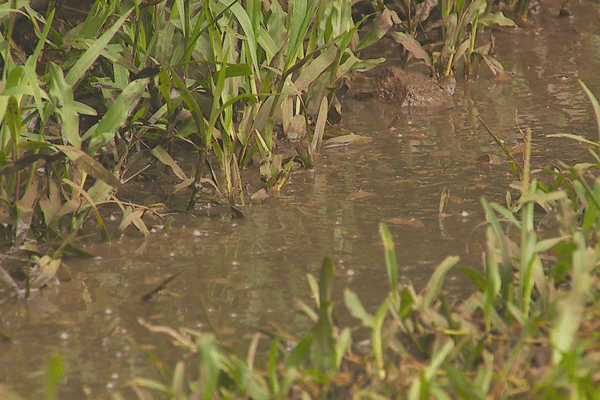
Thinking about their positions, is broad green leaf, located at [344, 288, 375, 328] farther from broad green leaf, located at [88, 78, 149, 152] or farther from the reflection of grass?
broad green leaf, located at [88, 78, 149, 152]

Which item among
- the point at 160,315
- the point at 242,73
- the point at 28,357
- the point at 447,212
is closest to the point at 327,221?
the point at 447,212

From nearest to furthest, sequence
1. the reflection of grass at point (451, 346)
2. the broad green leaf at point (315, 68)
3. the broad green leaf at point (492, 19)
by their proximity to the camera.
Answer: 1. the reflection of grass at point (451, 346)
2. the broad green leaf at point (315, 68)
3. the broad green leaf at point (492, 19)

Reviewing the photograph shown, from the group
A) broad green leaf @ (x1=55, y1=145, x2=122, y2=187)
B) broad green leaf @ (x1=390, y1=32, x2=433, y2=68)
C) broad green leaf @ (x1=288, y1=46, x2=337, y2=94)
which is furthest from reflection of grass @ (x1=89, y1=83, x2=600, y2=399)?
broad green leaf @ (x1=390, y1=32, x2=433, y2=68)

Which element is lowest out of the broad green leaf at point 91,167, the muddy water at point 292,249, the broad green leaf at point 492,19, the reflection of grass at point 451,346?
the muddy water at point 292,249

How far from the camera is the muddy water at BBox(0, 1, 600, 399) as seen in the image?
5.05 feet

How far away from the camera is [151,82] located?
2.30 meters

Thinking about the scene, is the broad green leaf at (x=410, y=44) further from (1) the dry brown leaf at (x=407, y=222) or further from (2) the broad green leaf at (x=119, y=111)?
(2) the broad green leaf at (x=119, y=111)

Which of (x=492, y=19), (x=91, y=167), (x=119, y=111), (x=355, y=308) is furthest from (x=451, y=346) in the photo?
(x=492, y=19)

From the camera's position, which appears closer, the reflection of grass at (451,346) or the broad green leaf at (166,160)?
the reflection of grass at (451,346)

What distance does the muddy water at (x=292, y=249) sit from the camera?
60.6 inches

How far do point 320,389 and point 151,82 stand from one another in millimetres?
1308

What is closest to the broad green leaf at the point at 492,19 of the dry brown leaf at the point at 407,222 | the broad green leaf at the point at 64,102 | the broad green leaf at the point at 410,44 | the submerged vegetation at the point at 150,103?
the broad green leaf at the point at 410,44

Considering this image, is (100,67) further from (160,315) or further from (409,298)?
(409,298)

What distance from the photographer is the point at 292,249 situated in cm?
192
